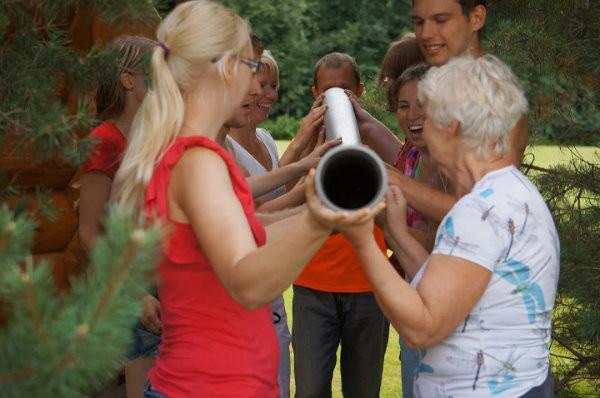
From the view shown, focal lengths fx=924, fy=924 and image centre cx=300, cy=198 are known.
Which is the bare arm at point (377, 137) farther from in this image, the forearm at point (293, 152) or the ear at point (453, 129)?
the ear at point (453, 129)

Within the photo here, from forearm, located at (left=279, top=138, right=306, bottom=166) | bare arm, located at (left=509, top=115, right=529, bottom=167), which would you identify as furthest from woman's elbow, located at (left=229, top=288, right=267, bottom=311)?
forearm, located at (left=279, top=138, right=306, bottom=166)

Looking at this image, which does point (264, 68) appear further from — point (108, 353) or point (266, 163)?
point (108, 353)

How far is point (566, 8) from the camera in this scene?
132 inches

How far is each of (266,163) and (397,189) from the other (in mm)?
1737

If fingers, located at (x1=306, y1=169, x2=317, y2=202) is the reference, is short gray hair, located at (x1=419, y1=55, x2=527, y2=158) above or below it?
below

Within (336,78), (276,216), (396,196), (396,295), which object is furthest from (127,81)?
(336,78)

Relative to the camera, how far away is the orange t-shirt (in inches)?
170

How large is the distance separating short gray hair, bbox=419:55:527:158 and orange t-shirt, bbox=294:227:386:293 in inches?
76.7

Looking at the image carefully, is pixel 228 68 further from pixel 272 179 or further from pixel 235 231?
pixel 272 179

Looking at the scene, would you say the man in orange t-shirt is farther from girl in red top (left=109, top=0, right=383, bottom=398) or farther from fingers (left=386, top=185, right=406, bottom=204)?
girl in red top (left=109, top=0, right=383, bottom=398)

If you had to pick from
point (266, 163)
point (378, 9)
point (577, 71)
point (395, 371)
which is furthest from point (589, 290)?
point (378, 9)

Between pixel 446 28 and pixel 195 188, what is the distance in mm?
1548

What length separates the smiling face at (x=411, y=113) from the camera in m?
3.41

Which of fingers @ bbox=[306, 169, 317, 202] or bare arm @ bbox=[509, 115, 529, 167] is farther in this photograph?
bare arm @ bbox=[509, 115, 529, 167]
